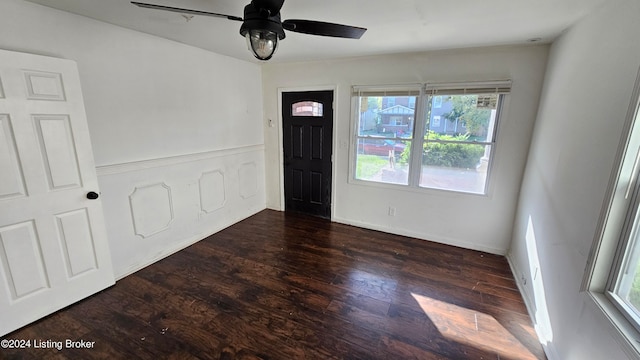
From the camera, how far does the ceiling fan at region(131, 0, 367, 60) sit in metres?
Result: 1.41

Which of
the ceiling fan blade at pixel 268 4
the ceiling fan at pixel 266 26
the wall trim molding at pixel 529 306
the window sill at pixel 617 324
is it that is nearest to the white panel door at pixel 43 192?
the ceiling fan at pixel 266 26

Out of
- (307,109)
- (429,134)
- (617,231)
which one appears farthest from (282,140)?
(617,231)

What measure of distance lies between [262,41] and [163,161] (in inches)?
80.1

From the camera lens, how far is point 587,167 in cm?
163

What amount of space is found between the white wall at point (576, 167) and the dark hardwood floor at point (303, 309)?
0.37 meters

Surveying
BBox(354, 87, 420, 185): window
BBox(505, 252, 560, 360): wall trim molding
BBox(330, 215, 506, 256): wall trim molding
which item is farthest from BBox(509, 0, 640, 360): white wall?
BBox(354, 87, 420, 185): window

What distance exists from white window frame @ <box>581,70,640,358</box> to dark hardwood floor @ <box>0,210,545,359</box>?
766 mm

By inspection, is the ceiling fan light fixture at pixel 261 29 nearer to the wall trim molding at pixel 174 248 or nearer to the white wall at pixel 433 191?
the white wall at pixel 433 191

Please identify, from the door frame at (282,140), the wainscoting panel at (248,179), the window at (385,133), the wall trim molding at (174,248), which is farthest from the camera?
the wainscoting panel at (248,179)

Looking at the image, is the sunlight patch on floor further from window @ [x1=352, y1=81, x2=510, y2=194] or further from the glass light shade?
the glass light shade

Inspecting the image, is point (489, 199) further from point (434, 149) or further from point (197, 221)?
point (197, 221)

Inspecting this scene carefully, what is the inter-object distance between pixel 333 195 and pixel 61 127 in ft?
9.97

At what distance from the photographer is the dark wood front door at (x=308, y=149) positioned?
3.88 meters

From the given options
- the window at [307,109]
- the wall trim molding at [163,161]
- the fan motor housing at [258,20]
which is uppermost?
the fan motor housing at [258,20]
